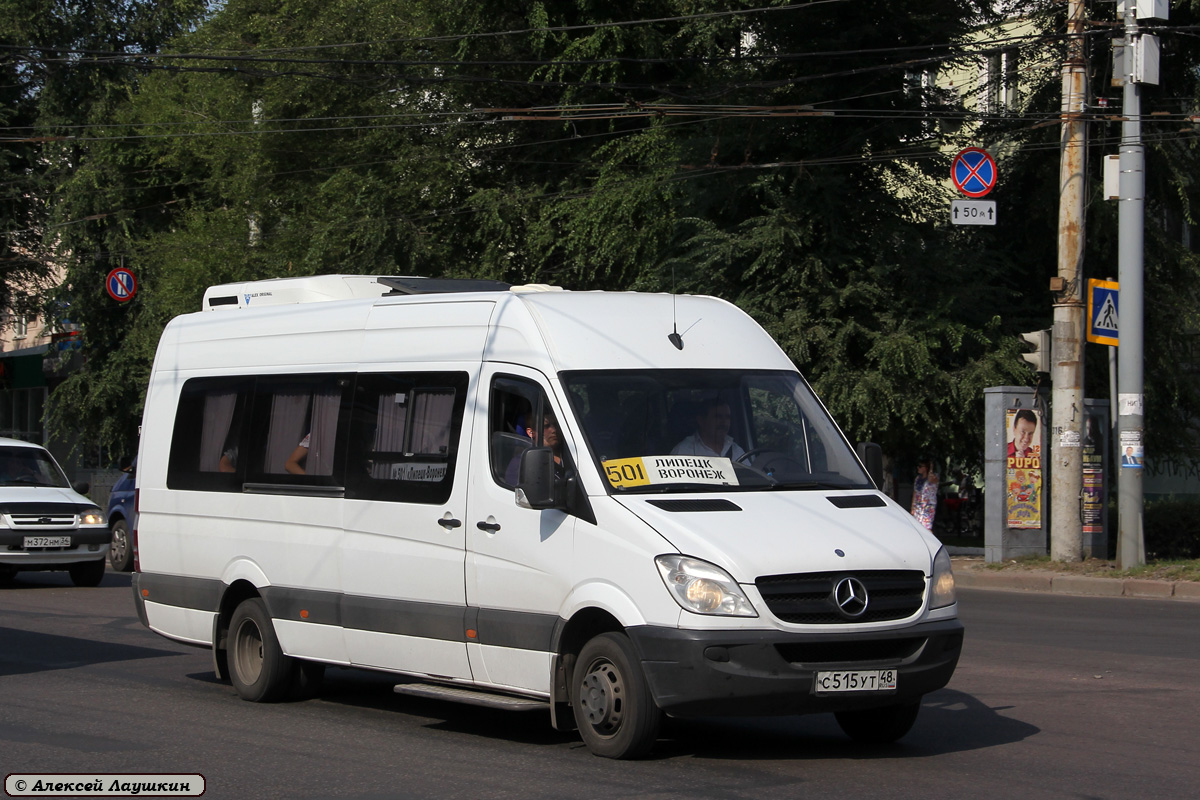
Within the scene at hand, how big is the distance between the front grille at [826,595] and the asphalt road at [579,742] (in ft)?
2.44

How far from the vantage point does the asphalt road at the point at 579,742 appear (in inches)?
264

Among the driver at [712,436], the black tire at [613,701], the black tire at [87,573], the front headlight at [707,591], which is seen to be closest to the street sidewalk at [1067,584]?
the driver at [712,436]

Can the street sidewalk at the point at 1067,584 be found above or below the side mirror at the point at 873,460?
below

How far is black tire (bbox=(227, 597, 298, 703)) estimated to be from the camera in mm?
9391

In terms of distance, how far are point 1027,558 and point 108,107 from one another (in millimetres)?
27539

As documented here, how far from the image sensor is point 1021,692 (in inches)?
382

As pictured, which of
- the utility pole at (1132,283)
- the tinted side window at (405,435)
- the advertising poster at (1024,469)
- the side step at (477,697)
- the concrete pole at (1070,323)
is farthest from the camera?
the advertising poster at (1024,469)

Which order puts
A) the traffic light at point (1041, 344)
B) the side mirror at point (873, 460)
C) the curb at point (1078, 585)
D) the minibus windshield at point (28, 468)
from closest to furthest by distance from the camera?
1. the side mirror at point (873, 460)
2. the curb at point (1078, 585)
3. the minibus windshield at point (28, 468)
4. the traffic light at point (1041, 344)

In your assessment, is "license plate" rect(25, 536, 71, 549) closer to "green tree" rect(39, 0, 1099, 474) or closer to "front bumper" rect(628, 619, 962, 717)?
"green tree" rect(39, 0, 1099, 474)

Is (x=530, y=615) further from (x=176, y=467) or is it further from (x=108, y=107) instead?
(x=108, y=107)

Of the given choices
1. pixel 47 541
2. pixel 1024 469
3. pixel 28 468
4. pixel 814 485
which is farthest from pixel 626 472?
Answer: pixel 1024 469

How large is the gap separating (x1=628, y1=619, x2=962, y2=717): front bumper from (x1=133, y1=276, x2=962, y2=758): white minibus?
12mm

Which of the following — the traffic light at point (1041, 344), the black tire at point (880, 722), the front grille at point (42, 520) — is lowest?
the black tire at point (880, 722)

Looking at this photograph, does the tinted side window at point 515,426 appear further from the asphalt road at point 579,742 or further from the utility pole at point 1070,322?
the utility pole at point 1070,322
